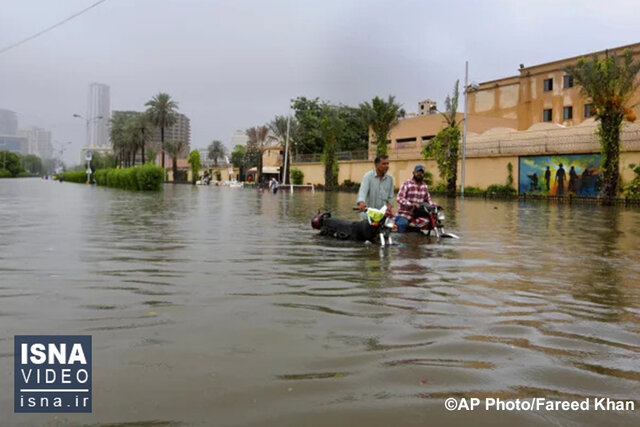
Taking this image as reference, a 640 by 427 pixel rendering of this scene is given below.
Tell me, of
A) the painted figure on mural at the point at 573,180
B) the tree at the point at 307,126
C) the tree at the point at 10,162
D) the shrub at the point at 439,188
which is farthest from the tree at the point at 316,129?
the tree at the point at 10,162

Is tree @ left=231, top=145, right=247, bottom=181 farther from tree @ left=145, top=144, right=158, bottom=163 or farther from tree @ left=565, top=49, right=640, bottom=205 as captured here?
tree @ left=565, top=49, right=640, bottom=205

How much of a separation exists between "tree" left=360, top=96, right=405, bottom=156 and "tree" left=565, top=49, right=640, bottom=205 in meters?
20.3

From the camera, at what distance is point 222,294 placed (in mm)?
5367

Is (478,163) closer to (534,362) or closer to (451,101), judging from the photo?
(451,101)

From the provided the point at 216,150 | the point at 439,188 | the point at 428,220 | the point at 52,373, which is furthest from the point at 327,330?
the point at 216,150

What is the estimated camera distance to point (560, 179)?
34719mm

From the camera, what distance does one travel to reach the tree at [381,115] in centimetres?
4897

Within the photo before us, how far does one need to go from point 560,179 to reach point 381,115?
18.5 m

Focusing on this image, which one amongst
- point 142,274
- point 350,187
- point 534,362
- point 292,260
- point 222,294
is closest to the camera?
point 534,362

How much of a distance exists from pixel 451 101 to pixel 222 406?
135 feet

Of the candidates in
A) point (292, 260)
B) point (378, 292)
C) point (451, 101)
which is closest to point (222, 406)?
point (378, 292)

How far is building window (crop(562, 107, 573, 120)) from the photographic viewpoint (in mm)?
46844

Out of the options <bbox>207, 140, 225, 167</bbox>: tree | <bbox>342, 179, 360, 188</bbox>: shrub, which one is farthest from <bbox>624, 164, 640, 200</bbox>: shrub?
<bbox>207, 140, 225, 167</bbox>: tree

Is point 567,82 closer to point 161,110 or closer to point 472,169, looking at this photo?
point 472,169
